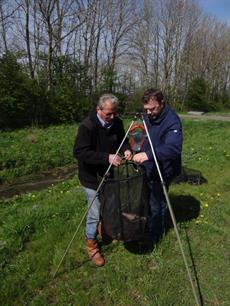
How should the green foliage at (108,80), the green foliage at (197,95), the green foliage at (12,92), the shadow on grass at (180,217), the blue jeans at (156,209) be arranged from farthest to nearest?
the green foliage at (197,95) < the green foliage at (108,80) < the green foliage at (12,92) < the shadow on grass at (180,217) < the blue jeans at (156,209)

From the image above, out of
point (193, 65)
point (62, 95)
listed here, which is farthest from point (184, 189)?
point (193, 65)

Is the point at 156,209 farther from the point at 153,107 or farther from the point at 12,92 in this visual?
the point at 12,92

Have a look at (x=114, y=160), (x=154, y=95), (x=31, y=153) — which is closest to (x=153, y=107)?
(x=154, y=95)

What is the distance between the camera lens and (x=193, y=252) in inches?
183

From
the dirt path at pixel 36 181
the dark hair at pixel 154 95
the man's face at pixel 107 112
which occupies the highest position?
the dark hair at pixel 154 95

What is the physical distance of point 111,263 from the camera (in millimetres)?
4320

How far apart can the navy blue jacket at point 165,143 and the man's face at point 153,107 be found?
0.06 m

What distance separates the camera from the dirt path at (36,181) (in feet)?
30.4

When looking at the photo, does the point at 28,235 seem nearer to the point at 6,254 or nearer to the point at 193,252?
the point at 6,254

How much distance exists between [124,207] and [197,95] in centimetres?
3466

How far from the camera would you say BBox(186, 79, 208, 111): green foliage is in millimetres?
36531

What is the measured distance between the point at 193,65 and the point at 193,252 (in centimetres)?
4077

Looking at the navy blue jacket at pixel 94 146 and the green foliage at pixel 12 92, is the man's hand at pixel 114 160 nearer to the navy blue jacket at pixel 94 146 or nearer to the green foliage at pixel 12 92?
the navy blue jacket at pixel 94 146

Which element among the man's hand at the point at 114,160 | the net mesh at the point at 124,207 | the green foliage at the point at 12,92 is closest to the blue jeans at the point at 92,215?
the net mesh at the point at 124,207
